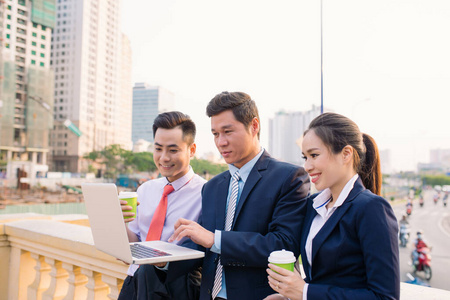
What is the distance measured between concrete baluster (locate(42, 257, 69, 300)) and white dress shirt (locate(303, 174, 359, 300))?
1952 millimetres

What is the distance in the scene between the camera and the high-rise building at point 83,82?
2598 inches

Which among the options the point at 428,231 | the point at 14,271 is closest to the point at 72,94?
the point at 428,231

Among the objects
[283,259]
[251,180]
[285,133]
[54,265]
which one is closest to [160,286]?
[251,180]

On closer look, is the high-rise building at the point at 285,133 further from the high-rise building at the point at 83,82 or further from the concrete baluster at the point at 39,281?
the concrete baluster at the point at 39,281

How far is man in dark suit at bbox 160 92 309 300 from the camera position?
1514mm

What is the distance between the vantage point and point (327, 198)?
1451mm

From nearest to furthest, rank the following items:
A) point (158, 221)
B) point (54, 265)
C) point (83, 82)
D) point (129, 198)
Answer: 1. point (129, 198)
2. point (158, 221)
3. point (54, 265)
4. point (83, 82)

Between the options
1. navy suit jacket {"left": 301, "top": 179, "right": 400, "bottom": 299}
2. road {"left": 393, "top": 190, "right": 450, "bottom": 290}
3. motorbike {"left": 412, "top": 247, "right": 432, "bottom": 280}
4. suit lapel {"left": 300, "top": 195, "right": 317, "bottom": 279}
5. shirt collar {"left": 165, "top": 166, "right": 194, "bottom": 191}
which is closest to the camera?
navy suit jacket {"left": 301, "top": 179, "right": 400, "bottom": 299}

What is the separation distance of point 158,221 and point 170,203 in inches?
4.5

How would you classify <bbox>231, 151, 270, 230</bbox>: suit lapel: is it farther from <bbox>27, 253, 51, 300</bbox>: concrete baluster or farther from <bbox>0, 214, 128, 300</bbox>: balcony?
<bbox>27, 253, 51, 300</bbox>: concrete baluster

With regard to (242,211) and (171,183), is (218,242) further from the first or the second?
(171,183)

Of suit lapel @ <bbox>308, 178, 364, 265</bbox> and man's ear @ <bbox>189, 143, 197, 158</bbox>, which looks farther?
man's ear @ <bbox>189, 143, 197, 158</bbox>

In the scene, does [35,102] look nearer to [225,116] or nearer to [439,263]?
[439,263]

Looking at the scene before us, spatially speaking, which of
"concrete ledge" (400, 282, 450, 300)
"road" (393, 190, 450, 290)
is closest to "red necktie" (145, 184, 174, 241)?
"concrete ledge" (400, 282, 450, 300)
